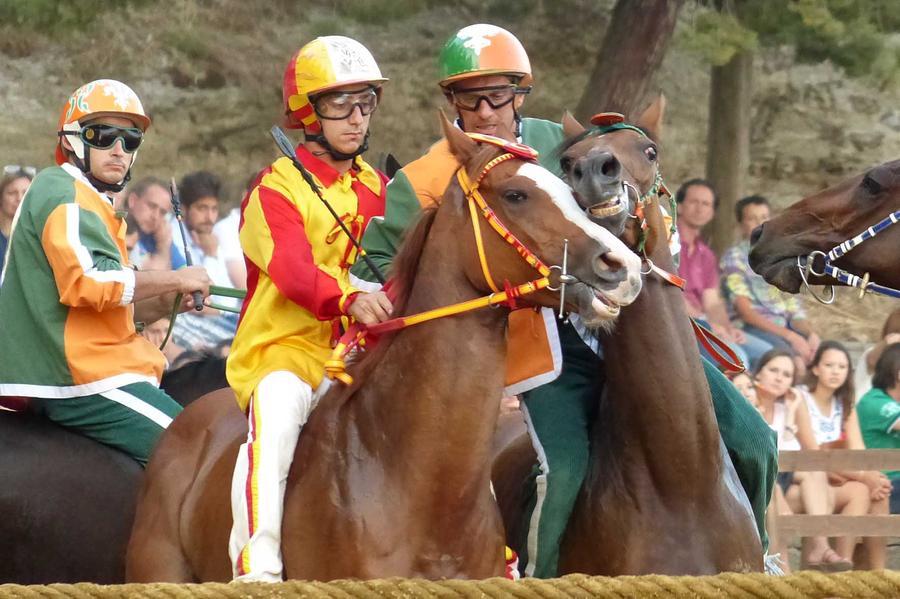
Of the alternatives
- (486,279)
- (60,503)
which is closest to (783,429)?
(60,503)

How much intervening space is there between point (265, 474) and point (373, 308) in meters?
0.71

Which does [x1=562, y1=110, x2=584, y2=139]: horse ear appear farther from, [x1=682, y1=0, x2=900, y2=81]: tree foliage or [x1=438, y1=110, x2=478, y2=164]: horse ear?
[x1=682, y1=0, x2=900, y2=81]: tree foliage

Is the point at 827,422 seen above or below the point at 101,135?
below

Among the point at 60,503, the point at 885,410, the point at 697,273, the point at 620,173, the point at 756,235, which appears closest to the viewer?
the point at 620,173

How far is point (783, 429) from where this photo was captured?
11445mm

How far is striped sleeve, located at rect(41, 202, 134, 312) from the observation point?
712 centimetres

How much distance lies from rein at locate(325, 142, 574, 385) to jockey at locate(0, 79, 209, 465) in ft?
5.55

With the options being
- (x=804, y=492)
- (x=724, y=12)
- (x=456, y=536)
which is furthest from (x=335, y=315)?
(x=724, y=12)

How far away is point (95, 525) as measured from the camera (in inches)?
293

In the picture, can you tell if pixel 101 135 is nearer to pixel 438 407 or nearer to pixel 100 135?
pixel 100 135

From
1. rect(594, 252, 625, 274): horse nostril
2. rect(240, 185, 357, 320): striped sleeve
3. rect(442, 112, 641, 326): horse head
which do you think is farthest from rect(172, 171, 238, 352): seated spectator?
rect(594, 252, 625, 274): horse nostril

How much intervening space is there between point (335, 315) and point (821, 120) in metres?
14.7

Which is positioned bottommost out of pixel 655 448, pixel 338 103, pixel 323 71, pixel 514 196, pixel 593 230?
pixel 655 448

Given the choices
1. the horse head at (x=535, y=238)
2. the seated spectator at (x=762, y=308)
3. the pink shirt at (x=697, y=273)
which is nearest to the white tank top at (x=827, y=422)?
the seated spectator at (x=762, y=308)
